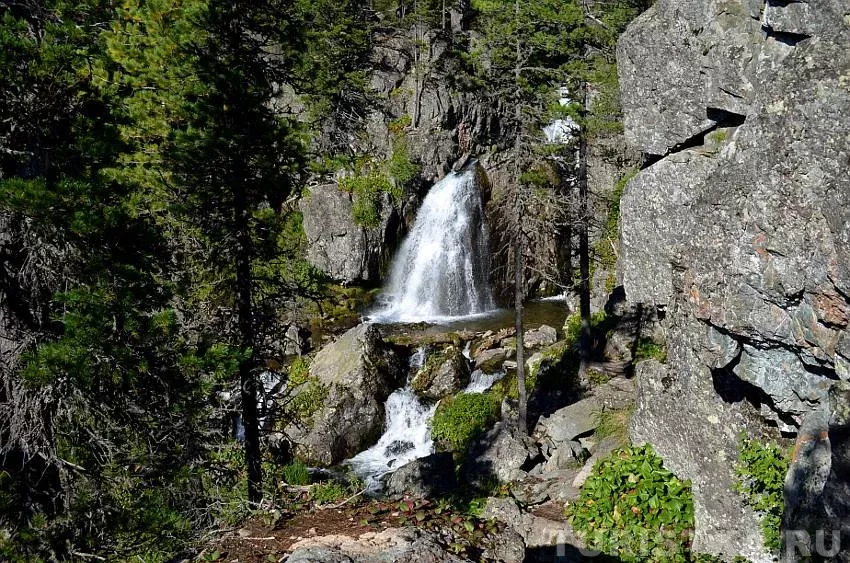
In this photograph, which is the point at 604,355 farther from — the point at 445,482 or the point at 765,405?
the point at 765,405

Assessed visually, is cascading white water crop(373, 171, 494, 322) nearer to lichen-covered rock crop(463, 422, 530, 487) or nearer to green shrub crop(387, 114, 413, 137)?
green shrub crop(387, 114, 413, 137)

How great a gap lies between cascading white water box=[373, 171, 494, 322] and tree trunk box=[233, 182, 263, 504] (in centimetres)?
1658

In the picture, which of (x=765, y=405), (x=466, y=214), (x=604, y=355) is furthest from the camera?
(x=466, y=214)

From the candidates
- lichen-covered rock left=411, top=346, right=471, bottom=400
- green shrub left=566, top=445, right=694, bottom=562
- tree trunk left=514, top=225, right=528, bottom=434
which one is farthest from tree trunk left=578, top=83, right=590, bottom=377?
green shrub left=566, top=445, right=694, bottom=562

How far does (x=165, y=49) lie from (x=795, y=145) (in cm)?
858

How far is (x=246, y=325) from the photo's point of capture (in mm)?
10086

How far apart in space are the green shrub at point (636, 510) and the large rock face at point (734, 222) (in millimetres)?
336

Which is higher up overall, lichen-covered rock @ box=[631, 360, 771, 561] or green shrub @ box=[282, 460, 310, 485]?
lichen-covered rock @ box=[631, 360, 771, 561]

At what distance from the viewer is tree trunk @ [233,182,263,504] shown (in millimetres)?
9891

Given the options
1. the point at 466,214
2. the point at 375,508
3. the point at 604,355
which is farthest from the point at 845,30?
the point at 466,214

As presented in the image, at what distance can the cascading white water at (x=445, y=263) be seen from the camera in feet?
91.1

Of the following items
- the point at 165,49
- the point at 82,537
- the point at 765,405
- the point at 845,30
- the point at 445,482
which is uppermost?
the point at 165,49

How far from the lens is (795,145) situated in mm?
6801

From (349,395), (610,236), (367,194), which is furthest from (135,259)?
(367,194)
